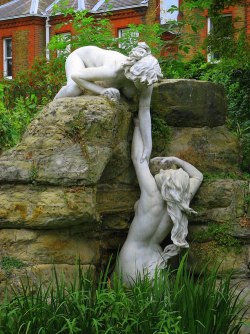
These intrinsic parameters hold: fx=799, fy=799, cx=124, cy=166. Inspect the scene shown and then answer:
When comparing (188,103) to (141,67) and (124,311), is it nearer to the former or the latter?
(141,67)

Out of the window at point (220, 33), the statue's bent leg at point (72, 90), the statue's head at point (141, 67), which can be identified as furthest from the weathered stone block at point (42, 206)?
the window at point (220, 33)

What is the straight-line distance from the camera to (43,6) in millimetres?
32094

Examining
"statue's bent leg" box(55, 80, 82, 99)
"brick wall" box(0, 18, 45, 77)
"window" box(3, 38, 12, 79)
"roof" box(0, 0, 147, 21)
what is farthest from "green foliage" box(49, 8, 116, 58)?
"window" box(3, 38, 12, 79)

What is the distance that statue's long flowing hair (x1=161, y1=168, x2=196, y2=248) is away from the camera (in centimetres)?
693

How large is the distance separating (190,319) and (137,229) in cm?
171

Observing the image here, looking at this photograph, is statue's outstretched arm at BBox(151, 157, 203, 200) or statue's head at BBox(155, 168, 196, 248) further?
statue's outstretched arm at BBox(151, 157, 203, 200)

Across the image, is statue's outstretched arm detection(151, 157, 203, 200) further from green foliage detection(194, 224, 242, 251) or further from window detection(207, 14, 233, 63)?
window detection(207, 14, 233, 63)

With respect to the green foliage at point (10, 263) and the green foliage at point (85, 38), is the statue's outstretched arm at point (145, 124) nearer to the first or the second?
the green foliage at point (10, 263)

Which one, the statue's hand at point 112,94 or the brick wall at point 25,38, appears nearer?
the statue's hand at point 112,94

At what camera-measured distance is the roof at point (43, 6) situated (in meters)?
29.7

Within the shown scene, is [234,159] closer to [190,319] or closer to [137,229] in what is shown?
[137,229]

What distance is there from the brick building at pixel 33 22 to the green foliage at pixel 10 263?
2333 centimetres

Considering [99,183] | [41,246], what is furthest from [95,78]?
[41,246]

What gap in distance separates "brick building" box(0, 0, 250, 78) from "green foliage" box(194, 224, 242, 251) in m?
22.4
